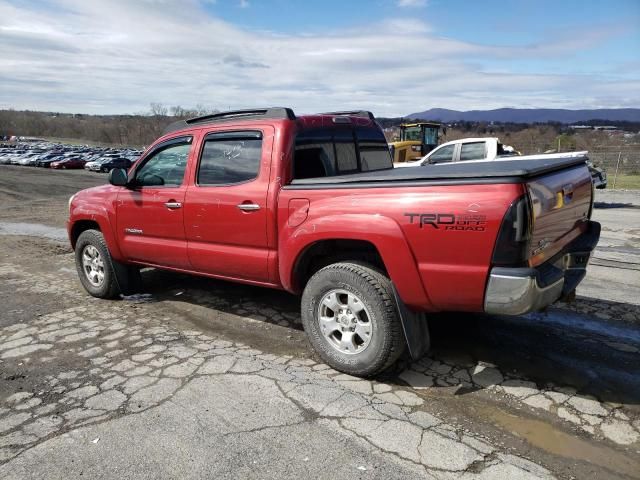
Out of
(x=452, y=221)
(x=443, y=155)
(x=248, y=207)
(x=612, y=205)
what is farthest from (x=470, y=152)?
(x=452, y=221)

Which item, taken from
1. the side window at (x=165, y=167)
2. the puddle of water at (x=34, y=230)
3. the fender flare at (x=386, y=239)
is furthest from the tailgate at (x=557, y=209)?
the puddle of water at (x=34, y=230)

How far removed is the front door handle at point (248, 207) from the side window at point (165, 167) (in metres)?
0.92

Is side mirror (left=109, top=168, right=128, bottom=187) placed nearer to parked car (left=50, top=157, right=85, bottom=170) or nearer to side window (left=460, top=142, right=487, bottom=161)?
side window (left=460, top=142, right=487, bottom=161)

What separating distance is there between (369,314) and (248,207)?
137 centimetres

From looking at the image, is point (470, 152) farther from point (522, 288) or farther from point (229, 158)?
point (522, 288)

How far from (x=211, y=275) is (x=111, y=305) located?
1578 millimetres

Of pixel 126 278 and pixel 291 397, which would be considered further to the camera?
pixel 126 278

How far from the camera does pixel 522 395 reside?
3.39m

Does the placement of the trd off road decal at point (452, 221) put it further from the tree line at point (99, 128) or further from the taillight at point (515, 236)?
the tree line at point (99, 128)

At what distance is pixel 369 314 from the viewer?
351 cm

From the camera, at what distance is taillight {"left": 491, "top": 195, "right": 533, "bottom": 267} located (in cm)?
285

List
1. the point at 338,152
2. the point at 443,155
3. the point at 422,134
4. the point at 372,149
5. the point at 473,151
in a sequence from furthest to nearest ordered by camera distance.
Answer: the point at 422,134 → the point at 443,155 → the point at 473,151 → the point at 372,149 → the point at 338,152

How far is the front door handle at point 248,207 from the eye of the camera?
4094 millimetres

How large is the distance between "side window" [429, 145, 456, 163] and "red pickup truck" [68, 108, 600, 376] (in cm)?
925
